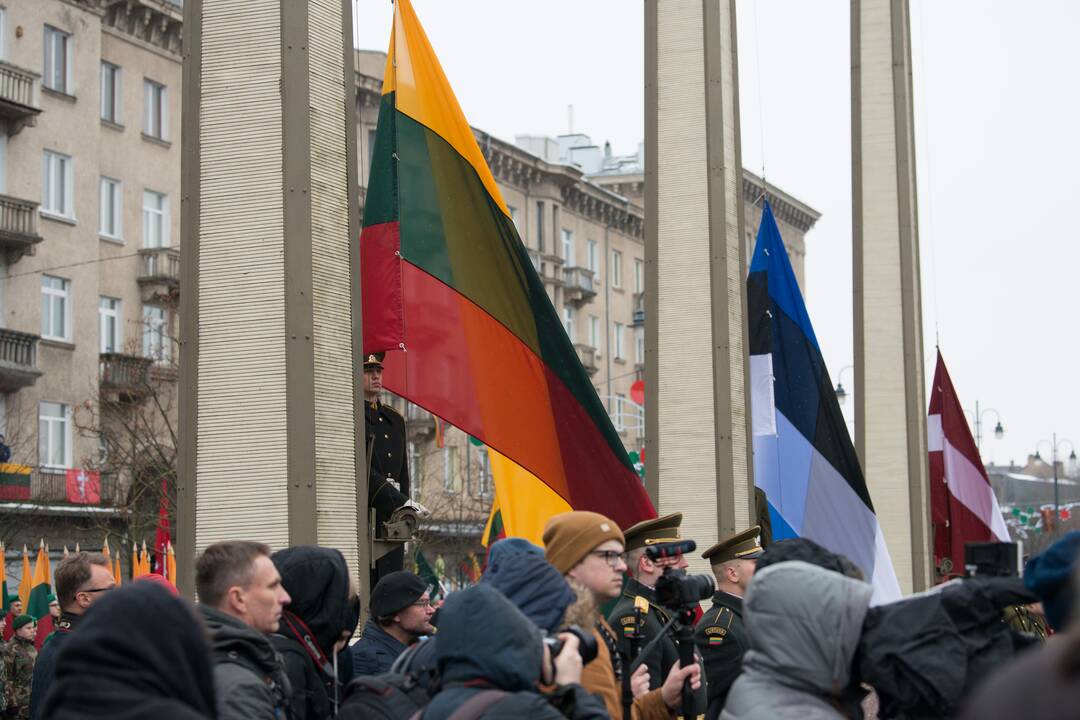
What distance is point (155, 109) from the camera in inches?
1553

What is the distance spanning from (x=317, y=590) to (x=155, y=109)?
35415mm

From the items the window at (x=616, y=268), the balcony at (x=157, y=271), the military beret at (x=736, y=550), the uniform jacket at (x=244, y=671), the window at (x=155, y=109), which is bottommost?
the uniform jacket at (x=244, y=671)

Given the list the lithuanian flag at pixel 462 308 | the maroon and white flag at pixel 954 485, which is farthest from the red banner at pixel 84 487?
the lithuanian flag at pixel 462 308

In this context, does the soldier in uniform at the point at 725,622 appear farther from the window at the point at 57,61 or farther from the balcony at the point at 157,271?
the balcony at the point at 157,271

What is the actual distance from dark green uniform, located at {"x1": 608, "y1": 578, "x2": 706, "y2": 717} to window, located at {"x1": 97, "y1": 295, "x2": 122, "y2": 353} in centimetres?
3185

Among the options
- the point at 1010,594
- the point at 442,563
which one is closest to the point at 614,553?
the point at 1010,594

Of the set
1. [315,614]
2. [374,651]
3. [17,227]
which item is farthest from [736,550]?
[17,227]

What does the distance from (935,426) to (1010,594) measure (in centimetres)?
1296

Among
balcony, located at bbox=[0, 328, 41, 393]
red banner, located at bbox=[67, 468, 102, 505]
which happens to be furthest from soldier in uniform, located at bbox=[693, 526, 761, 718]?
red banner, located at bbox=[67, 468, 102, 505]

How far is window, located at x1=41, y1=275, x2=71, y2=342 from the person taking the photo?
3612cm

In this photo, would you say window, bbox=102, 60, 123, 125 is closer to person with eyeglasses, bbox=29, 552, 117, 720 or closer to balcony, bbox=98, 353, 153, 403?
balcony, bbox=98, 353, 153, 403

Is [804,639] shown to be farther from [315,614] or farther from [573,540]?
[315,614]

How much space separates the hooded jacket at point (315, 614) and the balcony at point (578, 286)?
49159 mm

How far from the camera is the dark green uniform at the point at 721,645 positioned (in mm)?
7500
